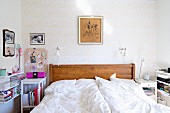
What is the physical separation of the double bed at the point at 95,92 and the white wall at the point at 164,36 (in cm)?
70

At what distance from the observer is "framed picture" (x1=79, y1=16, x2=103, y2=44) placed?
3551mm

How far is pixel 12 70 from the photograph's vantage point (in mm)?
3078

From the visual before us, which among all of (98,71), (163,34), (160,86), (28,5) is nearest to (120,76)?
(98,71)

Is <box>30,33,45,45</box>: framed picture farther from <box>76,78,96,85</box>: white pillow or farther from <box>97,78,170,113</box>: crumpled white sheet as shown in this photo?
<box>97,78,170,113</box>: crumpled white sheet

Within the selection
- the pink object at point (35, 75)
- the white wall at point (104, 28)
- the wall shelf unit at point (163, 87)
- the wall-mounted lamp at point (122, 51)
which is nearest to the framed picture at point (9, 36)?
the white wall at point (104, 28)

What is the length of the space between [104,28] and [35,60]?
5.96ft

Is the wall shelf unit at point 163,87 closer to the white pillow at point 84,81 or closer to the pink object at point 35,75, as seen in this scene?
the white pillow at point 84,81

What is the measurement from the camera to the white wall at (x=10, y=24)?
269 cm

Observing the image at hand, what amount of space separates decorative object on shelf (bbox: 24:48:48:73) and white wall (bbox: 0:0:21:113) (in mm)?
314

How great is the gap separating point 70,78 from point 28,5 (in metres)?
1.99

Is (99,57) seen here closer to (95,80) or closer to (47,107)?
(95,80)

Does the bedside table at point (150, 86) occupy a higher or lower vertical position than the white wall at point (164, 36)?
lower

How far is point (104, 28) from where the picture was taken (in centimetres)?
360

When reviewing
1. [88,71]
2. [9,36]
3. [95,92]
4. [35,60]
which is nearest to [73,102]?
[95,92]
